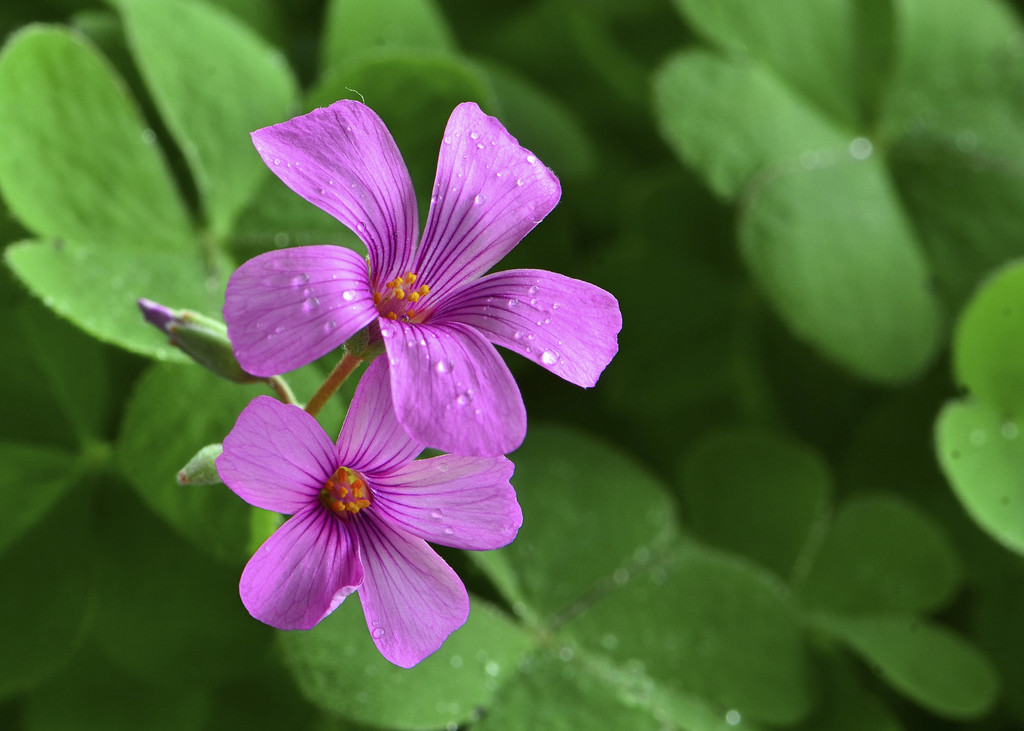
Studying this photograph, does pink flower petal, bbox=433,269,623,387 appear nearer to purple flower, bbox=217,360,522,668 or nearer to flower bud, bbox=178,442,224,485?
purple flower, bbox=217,360,522,668

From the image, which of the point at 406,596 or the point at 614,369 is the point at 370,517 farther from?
the point at 614,369

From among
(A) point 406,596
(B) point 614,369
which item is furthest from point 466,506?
(B) point 614,369

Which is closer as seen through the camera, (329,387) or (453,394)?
(453,394)

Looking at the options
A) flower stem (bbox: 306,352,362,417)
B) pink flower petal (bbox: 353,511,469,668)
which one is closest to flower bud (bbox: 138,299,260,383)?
flower stem (bbox: 306,352,362,417)

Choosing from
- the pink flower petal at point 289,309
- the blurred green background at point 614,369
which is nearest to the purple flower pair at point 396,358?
the pink flower petal at point 289,309

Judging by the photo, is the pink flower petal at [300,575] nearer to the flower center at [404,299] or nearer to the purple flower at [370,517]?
the purple flower at [370,517]

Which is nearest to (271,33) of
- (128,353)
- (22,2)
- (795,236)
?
(22,2)

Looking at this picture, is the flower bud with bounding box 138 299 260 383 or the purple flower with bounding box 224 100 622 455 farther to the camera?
the flower bud with bounding box 138 299 260 383
